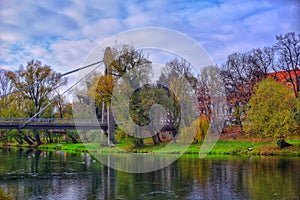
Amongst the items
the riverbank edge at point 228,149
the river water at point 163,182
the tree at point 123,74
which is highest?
the tree at point 123,74

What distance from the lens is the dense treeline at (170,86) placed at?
118 ft

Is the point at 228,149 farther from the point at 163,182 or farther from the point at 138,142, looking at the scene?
the point at 163,182

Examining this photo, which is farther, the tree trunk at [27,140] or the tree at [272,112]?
the tree trunk at [27,140]

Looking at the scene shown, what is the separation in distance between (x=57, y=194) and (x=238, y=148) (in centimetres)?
2204

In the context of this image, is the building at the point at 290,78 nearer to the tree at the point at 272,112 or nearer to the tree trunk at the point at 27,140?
the tree at the point at 272,112

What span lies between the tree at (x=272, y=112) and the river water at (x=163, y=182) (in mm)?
6340

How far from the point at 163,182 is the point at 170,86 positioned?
19909 millimetres

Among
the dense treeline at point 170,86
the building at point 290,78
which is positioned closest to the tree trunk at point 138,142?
the dense treeline at point 170,86

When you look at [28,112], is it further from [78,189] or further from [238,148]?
[78,189]

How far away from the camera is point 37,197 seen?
47.9 feet

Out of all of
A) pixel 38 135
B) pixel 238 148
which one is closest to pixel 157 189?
pixel 238 148

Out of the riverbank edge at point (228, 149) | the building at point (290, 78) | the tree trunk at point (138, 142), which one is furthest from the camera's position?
the building at point (290, 78)

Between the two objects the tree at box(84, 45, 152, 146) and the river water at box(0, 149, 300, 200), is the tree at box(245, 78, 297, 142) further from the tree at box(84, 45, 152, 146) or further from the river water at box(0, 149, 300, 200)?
the tree at box(84, 45, 152, 146)

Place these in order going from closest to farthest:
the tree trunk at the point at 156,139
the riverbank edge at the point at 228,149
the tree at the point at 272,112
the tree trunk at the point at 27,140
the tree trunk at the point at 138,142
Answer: the tree at the point at 272,112 → the riverbank edge at the point at 228,149 → the tree trunk at the point at 138,142 → the tree trunk at the point at 156,139 → the tree trunk at the point at 27,140
